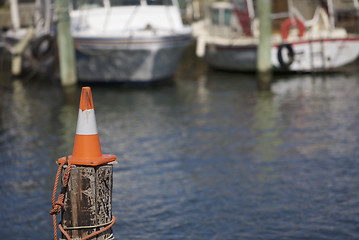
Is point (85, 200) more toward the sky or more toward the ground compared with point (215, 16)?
more toward the ground

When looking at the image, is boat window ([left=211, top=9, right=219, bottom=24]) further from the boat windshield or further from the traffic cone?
the traffic cone

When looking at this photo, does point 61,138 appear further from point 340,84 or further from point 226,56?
point 226,56

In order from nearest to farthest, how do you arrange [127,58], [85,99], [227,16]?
[85,99] < [127,58] < [227,16]

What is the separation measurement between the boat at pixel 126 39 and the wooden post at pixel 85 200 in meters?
13.3

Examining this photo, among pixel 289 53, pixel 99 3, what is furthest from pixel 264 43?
pixel 99 3

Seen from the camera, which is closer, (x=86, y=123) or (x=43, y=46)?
(x=86, y=123)

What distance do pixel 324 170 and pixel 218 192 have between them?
1.81m

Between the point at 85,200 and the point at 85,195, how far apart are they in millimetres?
34

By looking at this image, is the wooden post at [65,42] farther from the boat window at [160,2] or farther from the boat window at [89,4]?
the boat window at [160,2]

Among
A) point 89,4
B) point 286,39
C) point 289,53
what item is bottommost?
point 289,53

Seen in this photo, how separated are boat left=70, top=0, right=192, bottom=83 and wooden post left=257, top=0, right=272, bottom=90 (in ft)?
7.14

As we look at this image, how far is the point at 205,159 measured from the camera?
411 inches

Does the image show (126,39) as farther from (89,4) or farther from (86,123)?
(86,123)

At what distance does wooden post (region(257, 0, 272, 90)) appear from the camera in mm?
17484
